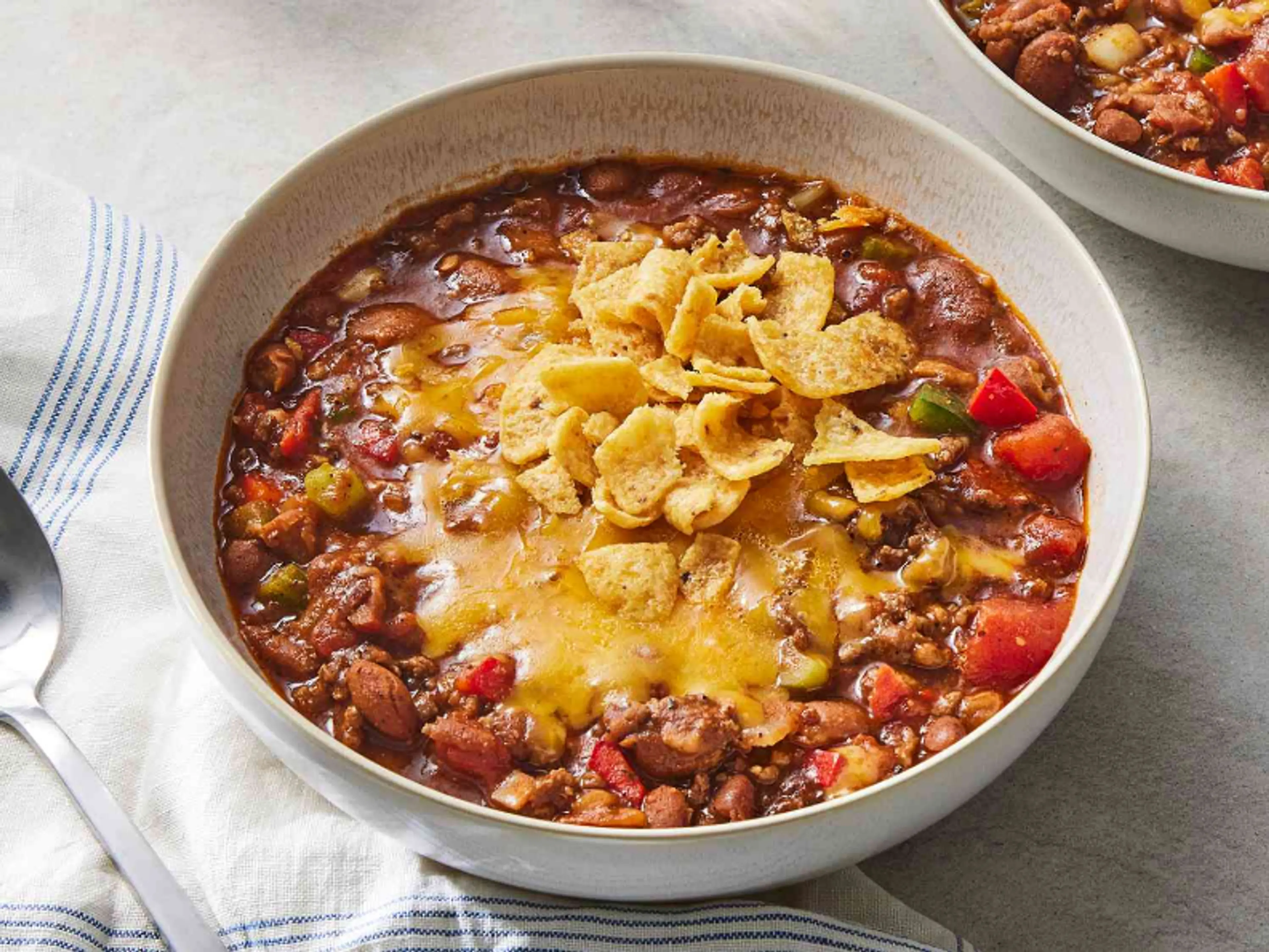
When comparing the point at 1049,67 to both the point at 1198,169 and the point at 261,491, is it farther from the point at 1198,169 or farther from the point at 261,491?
the point at 261,491

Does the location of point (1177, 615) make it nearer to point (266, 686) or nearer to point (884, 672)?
point (884, 672)

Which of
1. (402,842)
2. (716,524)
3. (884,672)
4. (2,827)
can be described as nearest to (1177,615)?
(884,672)

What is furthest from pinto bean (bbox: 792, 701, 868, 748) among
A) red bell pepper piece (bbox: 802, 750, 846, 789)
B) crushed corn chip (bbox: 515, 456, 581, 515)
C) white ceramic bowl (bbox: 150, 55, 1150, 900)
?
crushed corn chip (bbox: 515, 456, 581, 515)

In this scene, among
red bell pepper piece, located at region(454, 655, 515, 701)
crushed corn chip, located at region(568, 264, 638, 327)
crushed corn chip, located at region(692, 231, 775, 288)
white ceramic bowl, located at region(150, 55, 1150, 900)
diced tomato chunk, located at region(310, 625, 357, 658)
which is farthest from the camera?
crushed corn chip, located at region(692, 231, 775, 288)

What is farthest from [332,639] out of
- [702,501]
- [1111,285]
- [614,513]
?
[1111,285]

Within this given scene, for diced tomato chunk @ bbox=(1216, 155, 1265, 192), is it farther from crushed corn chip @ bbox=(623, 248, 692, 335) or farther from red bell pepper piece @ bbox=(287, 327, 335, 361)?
red bell pepper piece @ bbox=(287, 327, 335, 361)

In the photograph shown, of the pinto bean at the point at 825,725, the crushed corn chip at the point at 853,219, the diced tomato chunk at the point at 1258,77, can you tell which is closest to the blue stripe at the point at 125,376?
the crushed corn chip at the point at 853,219
